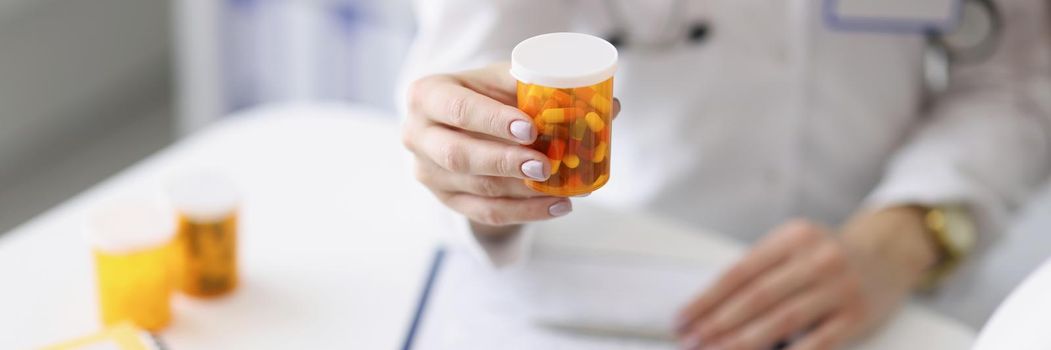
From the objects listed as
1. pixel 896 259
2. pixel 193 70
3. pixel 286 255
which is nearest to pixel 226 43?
pixel 193 70

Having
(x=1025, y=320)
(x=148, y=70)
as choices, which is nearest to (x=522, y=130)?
(x=1025, y=320)

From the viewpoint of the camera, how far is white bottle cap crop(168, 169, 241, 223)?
3.23 ft

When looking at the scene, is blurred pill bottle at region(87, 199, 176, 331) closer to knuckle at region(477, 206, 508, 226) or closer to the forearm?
knuckle at region(477, 206, 508, 226)

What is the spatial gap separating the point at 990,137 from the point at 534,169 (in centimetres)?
64

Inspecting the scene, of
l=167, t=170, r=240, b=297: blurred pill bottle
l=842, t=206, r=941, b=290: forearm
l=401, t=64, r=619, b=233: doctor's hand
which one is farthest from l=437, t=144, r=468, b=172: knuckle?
l=842, t=206, r=941, b=290: forearm

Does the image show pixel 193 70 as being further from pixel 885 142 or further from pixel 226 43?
pixel 885 142

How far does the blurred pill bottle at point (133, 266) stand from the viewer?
932 mm

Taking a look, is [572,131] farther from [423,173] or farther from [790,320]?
[790,320]

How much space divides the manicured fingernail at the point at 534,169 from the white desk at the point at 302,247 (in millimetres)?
325

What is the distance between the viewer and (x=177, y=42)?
2.67 m

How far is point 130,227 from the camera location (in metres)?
0.95

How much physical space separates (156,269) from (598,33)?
463mm

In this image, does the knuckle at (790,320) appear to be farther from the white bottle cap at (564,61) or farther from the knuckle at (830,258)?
the white bottle cap at (564,61)

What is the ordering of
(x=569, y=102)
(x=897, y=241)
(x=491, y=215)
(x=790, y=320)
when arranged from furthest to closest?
(x=897, y=241) → (x=790, y=320) → (x=491, y=215) → (x=569, y=102)
